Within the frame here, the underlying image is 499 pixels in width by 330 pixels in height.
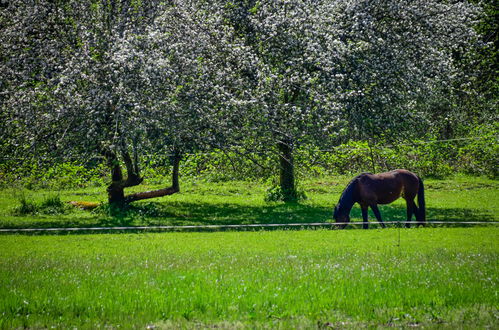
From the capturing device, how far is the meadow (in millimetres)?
10086

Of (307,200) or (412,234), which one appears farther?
(307,200)

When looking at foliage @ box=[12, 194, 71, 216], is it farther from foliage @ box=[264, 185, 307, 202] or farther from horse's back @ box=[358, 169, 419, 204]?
horse's back @ box=[358, 169, 419, 204]

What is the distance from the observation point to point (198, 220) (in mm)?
28422

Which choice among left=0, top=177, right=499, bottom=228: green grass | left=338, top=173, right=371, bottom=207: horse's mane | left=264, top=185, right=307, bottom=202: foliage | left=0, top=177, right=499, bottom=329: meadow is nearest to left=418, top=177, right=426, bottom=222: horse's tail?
left=0, top=177, right=499, bottom=329: meadow

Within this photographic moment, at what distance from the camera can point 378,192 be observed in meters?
26.0

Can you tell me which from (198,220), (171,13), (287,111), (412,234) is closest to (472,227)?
(412,234)

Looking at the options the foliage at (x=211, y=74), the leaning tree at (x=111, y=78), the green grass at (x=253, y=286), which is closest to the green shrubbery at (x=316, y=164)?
the foliage at (x=211, y=74)

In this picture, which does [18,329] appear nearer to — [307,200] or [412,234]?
[412,234]

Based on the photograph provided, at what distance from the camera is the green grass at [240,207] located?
28156 mm

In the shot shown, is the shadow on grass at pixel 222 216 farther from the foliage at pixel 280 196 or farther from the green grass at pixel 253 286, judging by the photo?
the green grass at pixel 253 286

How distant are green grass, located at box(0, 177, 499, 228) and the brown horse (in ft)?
8.17

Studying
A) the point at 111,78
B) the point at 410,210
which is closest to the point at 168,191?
the point at 111,78

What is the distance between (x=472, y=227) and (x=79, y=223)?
57.1ft

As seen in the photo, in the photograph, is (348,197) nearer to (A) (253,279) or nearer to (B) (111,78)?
(B) (111,78)
